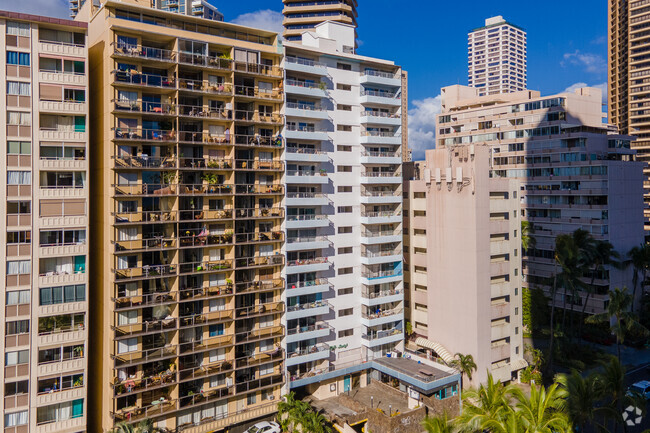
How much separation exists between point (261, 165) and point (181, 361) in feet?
65.7

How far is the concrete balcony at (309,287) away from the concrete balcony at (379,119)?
1858cm

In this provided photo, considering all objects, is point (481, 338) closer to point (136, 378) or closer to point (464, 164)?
point (464, 164)

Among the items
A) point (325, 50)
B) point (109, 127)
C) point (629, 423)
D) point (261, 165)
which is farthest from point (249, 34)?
point (629, 423)

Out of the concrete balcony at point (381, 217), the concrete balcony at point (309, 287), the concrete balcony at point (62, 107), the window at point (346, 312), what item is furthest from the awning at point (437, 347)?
the concrete balcony at point (62, 107)

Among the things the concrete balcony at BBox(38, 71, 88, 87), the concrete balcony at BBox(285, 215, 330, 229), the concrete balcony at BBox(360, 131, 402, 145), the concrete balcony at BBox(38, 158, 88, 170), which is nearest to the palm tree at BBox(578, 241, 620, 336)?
the concrete balcony at BBox(360, 131, 402, 145)

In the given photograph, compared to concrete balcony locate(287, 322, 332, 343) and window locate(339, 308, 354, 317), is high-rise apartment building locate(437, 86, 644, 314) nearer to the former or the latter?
window locate(339, 308, 354, 317)

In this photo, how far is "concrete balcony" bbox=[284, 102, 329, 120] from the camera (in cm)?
5353

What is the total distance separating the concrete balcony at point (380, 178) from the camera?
59156 millimetres

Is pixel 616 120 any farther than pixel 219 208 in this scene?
Yes

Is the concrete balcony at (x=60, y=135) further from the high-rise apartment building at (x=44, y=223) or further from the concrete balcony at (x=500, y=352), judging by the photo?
the concrete balcony at (x=500, y=352)

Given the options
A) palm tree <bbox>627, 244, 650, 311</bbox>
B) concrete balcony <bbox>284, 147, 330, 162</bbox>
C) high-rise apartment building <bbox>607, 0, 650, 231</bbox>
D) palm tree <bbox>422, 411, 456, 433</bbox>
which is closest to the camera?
palm tree <bbox>422, 411, 456, 433</bbox>

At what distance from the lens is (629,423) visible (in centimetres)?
4981

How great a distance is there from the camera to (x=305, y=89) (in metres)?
54.4

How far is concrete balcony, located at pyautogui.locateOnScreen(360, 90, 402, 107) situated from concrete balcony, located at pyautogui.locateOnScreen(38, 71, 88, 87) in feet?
96.2
